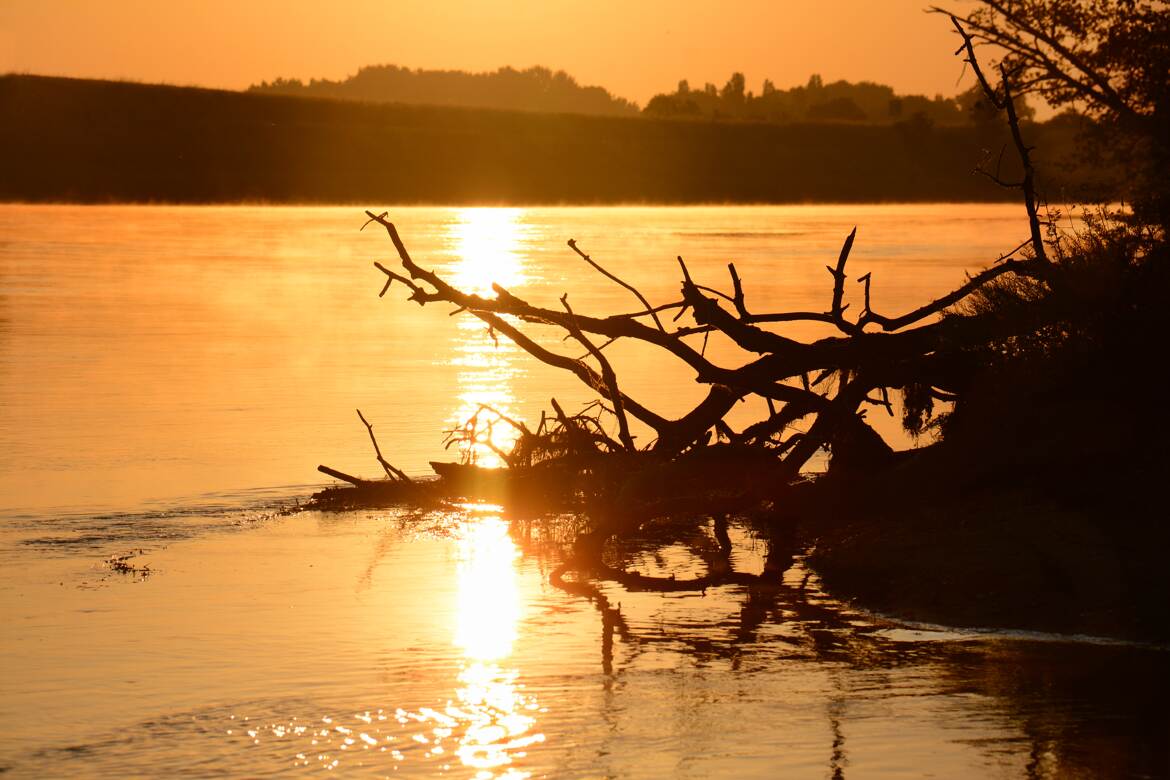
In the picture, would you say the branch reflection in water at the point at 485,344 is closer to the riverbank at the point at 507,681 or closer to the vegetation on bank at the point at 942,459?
the vegetation on bank at the point at 942,459

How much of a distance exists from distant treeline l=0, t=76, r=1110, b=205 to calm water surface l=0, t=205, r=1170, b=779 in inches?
2606

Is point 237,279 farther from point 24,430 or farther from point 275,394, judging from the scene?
point 24,430

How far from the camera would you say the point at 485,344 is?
2570cm

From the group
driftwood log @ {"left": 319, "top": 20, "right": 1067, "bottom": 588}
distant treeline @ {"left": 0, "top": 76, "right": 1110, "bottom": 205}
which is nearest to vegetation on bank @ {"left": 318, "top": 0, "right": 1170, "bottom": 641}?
driftwood log @ {"left": 319, "top": 20, "right": 1067, "bottom": 588}

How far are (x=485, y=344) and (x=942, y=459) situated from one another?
49.2 feet

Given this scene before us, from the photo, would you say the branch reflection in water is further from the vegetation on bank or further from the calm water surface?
the vegetation on bank

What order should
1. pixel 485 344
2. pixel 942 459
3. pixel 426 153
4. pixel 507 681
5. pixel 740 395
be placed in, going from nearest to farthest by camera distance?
pixel 507 681, pixel 942 459, pixel 740 395, pixel 485 344, pixel 426 153

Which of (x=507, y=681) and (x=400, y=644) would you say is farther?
(x=400, y=644)

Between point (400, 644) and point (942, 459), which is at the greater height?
point (942, 459)

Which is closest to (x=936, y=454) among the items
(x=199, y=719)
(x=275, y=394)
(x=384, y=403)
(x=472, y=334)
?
(x=199, y=719)

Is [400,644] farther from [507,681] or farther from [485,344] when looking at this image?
[485,344]

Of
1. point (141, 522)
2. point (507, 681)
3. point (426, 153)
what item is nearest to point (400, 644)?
point (507, 681)

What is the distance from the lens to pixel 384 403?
18125mm

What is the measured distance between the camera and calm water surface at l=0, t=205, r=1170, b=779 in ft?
23.8
